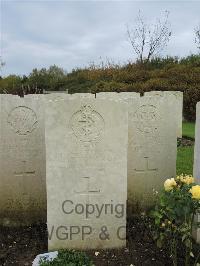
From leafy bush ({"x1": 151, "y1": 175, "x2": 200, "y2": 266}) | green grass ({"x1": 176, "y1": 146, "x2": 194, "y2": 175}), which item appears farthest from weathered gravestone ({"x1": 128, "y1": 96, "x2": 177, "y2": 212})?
green grass ({"x1": 176, "y1": 146, "x2": 194, "y2": 175})

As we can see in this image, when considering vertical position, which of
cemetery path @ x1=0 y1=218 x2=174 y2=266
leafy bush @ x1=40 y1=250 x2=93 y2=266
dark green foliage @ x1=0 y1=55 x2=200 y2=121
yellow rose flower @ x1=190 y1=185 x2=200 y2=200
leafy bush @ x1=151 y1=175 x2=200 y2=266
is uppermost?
dark green foliage @ x1=0 y1=55 x2=200 y2=121

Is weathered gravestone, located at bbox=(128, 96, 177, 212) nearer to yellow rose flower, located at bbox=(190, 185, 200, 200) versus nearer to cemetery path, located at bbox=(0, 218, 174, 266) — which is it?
cemetery path, located at bbox=(0, 218, 174, 266)

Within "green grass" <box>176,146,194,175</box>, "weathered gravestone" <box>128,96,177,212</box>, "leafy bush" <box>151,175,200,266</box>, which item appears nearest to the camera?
"leafy bush" <box>151,175,200,266</box>

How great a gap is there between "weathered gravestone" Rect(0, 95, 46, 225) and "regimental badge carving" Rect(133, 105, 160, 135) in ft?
3.98

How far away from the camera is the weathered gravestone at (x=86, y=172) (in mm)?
3709

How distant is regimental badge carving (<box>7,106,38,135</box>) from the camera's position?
4.57 metres

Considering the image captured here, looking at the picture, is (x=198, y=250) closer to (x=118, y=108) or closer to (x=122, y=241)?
(x=122, y=241)

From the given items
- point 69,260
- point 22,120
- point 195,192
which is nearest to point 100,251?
point 69,260

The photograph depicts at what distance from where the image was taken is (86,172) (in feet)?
12.5

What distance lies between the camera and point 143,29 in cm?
2505

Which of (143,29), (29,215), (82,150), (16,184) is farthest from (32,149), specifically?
(143,29)

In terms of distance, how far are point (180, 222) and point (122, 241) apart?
90 cm

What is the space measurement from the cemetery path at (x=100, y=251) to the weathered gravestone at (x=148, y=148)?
21.8 inches

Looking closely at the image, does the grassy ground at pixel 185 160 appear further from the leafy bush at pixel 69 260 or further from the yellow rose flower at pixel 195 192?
the yellow rose flower at pixel 195 192
